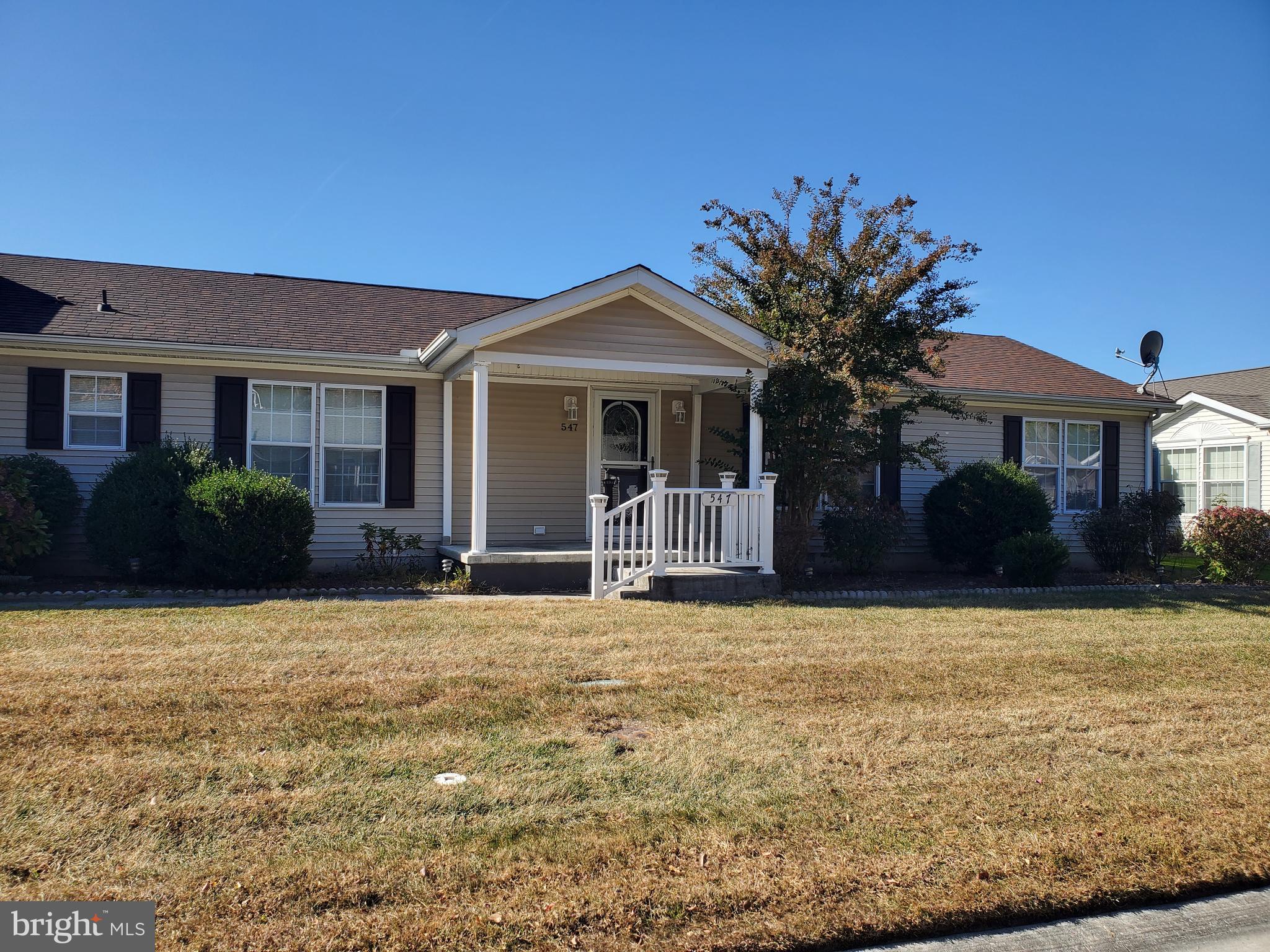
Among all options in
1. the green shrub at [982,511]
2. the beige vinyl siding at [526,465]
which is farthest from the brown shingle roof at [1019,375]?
the beige vinyl siding at [526,465]

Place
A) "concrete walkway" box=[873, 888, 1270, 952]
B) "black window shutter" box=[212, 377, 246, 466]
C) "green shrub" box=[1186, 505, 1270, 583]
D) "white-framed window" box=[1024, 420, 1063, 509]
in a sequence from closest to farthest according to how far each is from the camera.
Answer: "concrete walkway" box=[873, 888, 1270, 952]
"black window shutter" box=[212, 377, 246, 466]
"green shrub" box=[1186, 505, 1270, 583]
"white-framed window" box=[1024, 420, 1063, 509]

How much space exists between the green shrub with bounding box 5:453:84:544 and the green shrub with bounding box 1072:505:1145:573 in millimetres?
13118

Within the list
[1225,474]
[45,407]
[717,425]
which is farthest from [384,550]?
[1225,474]

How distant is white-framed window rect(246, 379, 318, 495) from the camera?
433 inches

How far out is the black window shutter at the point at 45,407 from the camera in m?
10.2

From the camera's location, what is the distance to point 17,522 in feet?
29.5

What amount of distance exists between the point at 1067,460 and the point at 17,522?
14.5 m

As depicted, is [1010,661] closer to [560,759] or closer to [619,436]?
[560,759]

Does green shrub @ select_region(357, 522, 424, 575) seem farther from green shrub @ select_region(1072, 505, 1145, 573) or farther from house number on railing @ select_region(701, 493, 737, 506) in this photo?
green shrub @ select_region(1072, 505, 1145, 573)

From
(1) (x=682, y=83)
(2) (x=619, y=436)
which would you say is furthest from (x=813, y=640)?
(1) (x=682, y=83)

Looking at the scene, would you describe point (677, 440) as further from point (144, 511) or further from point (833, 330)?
point (144, 511)

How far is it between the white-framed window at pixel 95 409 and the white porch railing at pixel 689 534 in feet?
18.9

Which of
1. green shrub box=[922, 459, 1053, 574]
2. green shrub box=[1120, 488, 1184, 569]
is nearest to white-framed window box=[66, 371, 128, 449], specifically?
green shrub box=[922, 459, 1053, 574]

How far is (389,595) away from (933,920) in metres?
7.26
